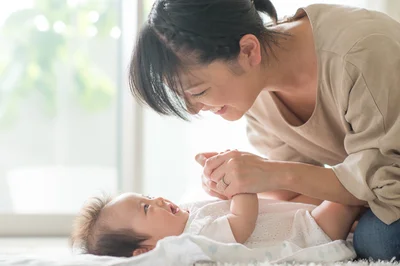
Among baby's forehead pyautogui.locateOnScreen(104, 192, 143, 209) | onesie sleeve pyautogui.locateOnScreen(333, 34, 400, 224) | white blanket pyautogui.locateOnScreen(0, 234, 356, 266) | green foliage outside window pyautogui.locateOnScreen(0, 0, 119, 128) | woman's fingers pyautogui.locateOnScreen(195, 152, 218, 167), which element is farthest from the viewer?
green foliage outside window pyautogui.locateOnScreen(0, 0, 119, 128)

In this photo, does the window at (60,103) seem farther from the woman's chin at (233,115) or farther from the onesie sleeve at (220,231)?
the onesie sleeve at (220,231)

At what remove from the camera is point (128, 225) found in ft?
4.37

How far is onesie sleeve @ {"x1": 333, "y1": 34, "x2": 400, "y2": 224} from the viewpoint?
4.15 feet

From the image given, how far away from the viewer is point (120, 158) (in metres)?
2.48

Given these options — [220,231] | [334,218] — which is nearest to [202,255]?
[220,231]

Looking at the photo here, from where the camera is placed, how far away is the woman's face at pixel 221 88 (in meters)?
1.33

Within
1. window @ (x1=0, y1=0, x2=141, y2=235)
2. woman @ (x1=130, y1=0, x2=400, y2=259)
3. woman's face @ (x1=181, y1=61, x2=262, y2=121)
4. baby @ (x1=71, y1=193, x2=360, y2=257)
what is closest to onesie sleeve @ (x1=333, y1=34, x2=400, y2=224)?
woman @ (x1=130, y1=0, x2=400, y2=259)

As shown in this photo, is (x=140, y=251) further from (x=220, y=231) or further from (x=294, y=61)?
(x=294, y=61)

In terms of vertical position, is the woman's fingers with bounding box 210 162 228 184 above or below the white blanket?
above

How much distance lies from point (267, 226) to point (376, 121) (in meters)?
0.31

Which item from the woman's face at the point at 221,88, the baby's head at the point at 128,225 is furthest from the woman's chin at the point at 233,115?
the baby's head at the point at 128,225

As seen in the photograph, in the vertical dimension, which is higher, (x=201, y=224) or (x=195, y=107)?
(x=195, y=107)

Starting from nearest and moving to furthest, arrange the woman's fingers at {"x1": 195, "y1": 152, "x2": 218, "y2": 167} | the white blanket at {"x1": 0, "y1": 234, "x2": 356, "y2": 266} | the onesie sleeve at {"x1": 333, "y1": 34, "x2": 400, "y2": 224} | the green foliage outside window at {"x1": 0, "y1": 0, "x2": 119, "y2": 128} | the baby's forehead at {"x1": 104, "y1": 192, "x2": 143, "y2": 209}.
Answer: the white blanket at {"x1": 0, "y1": 234, "x2": 356, "y2": 266}, the onesie sleeve at {"x1": 333, "y1": 34, "x2": 400, "y2": 224}, the baby's forehead at {"x1": 104, "y1": 192, "x2": 143, "y2": 209}, the woman's fingers at {"x1": 195, "y1": 152, "x2": 218, "y2": 167}, the green foliage outside window at {"x1": 0, "y1": 0, "x2": 119, "y2": 128}

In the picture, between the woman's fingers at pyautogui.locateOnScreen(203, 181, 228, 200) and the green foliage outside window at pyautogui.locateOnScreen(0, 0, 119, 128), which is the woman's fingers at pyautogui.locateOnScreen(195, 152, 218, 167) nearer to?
the woman's fingers at pyautogui.locateOnScreen(203, 181, 228, 200)
